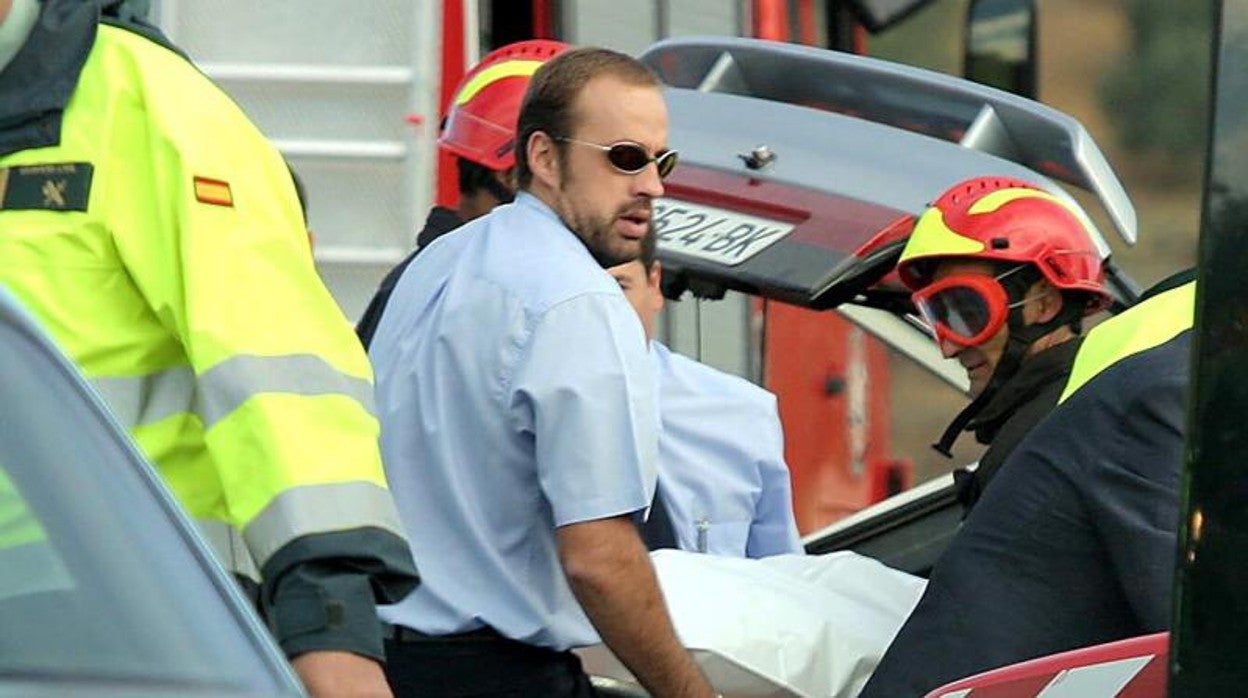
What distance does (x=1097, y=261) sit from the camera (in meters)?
5.75

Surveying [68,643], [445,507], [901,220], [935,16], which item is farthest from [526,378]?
[935,16]

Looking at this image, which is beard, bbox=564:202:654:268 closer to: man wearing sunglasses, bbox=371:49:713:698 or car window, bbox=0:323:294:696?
man wearing sunglasses, bbox=371:49:713:698

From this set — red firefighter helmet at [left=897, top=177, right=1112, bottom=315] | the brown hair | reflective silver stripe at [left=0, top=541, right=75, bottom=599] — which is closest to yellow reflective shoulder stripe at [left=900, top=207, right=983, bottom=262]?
red firefighter helmet at [left=897, top=177, right=1112, bottom=315]

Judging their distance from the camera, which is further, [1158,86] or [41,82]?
[1158,86]

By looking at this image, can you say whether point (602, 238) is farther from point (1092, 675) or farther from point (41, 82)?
point (1092, 675)

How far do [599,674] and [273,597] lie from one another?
160 centimetres

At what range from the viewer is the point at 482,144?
6047 mm

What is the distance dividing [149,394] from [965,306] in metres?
2.17

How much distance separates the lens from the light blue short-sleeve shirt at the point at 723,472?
18.9 ft

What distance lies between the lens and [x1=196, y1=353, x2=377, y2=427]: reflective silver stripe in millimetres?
3605

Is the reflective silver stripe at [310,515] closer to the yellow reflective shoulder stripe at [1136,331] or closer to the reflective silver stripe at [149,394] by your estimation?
the reflective silver stripe at [149,394]

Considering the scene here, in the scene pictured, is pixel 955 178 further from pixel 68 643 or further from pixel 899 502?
pixel 68 643

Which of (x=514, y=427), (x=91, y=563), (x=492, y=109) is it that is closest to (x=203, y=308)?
(x=91, y=563)

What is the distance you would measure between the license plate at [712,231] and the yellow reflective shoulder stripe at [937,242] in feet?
0.79
